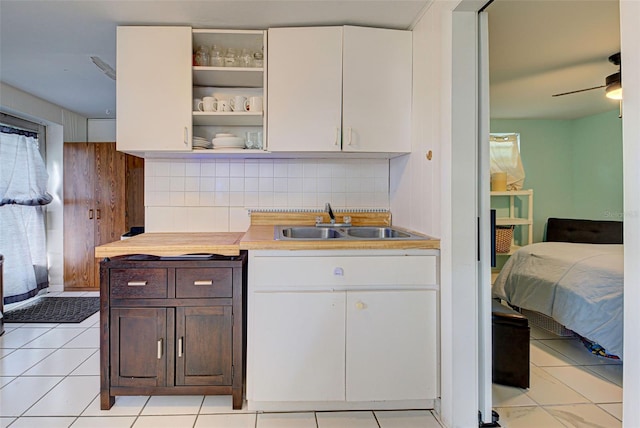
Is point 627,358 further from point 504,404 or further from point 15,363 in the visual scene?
point 15,363

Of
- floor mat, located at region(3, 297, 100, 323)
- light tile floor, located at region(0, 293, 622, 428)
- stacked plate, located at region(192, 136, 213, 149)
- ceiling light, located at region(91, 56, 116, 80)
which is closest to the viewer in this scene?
light tile floor, located at region(0, 293, 622, 428)

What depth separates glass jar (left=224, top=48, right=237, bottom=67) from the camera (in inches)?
87.8

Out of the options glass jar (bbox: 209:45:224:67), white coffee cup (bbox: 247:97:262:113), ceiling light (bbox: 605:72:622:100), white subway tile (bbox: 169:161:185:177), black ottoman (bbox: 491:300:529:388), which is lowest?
black ottoman (bbox: 491:300:529:388)

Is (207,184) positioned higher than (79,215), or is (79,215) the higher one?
(207,184)

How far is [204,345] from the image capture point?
1.73 m

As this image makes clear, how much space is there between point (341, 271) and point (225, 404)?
3.05 ft

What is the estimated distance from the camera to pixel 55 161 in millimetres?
4039

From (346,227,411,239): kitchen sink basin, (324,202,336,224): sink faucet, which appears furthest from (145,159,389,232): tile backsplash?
(346,227,411,239): kitchen sink basin

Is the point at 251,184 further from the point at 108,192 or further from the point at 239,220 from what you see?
the point at 108,192

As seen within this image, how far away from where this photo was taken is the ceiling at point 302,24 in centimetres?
188

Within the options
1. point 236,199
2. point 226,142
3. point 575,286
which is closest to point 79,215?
point 236,199

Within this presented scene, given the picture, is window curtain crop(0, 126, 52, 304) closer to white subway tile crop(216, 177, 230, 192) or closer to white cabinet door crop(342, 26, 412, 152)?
white subway tile crop(216, 177, 230, 192)

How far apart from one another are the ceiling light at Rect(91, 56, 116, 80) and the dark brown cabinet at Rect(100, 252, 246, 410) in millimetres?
1737

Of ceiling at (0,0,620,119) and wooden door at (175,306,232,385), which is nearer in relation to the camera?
wooden door at (175,306,232,385)
